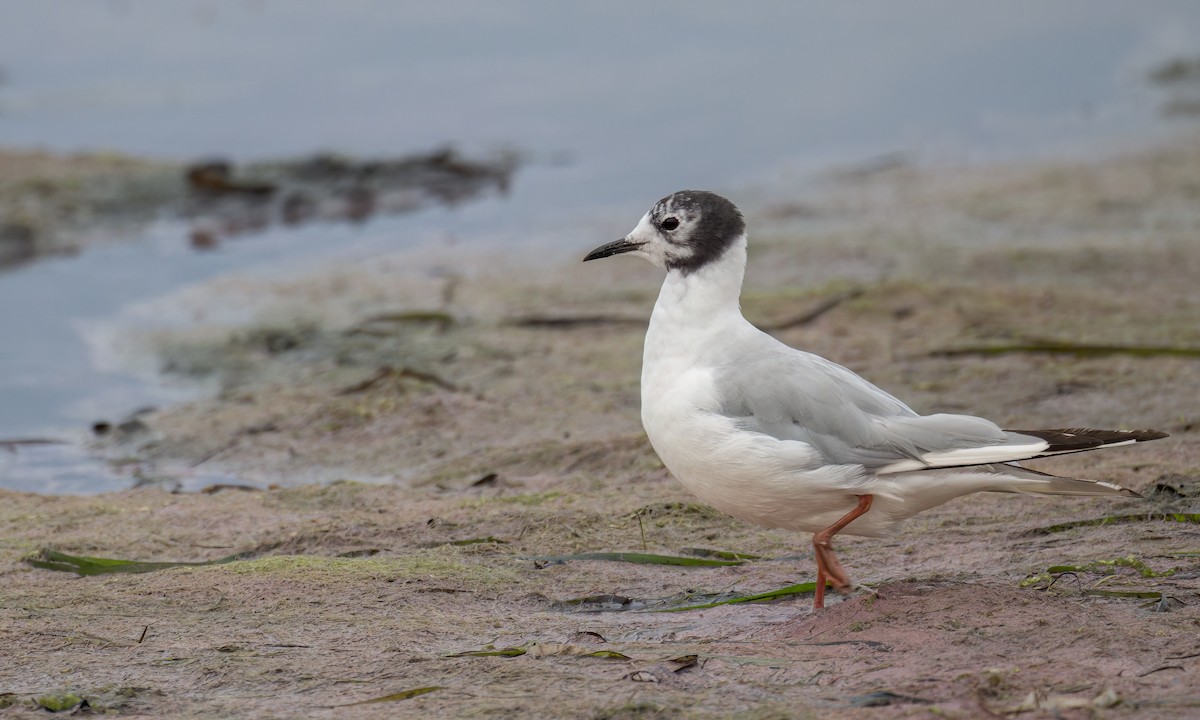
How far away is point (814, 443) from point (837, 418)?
0.36ft

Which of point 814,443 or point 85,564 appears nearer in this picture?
point 814,443

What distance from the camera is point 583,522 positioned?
5.68 meters

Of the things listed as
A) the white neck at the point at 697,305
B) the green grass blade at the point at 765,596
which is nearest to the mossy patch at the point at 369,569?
the green grass blade at the point at 765,596

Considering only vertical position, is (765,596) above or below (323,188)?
below

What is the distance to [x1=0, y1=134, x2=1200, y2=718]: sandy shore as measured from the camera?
12.8 feet

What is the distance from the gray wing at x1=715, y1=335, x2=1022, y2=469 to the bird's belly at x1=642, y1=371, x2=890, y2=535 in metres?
0.06

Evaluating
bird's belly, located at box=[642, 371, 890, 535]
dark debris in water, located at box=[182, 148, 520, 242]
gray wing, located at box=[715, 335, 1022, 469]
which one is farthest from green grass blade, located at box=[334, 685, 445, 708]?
dark debris in water, located at box=[182, 148, 520, 242]

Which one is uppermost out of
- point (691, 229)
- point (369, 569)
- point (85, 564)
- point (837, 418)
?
point (691, 229)

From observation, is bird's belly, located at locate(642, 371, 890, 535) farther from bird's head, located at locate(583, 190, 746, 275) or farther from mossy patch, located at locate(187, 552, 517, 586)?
mossy patch, located at locate(187, 552, 517, 586)

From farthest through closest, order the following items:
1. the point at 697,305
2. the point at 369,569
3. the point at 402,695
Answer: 1. the point at 697,305
2. the point at 369,569
3. the point at 402,695

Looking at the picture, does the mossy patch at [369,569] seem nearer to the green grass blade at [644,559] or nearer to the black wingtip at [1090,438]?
the green grass blade at [644,559]

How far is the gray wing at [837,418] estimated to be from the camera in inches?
183

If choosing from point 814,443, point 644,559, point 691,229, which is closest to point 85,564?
point 644,559

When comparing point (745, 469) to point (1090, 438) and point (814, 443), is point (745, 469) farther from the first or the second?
point (1090, 438)
